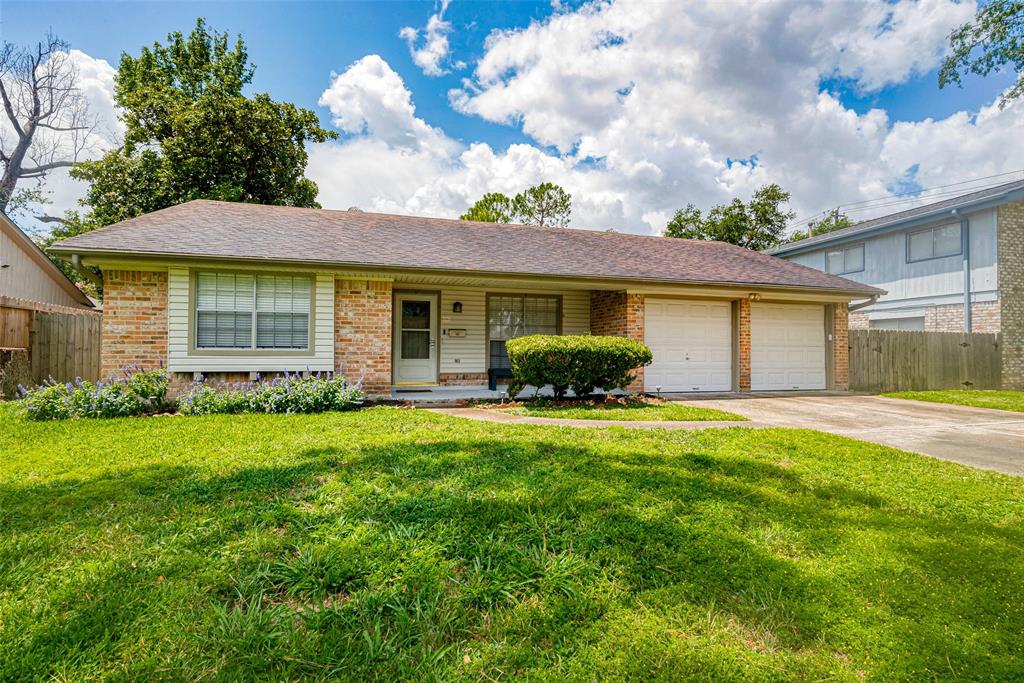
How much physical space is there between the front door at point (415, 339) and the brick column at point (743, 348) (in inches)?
302

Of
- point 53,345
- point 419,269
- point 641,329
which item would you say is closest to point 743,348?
point 641,329

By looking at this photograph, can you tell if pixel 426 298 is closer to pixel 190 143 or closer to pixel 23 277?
pixel 23 277

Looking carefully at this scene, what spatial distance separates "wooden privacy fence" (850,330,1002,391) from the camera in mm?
13086

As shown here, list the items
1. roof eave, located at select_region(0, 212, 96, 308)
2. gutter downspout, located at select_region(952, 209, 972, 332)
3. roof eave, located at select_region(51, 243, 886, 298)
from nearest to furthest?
roof eave, located at select_region(51, 243, 886, 298) < roof eave, located at select_region(0, 212, 96, 308) < gutter downspout, located at select_region(952, 209, 972, 332)

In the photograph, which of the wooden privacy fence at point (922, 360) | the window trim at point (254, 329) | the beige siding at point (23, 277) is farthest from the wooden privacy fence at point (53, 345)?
the wooden privacy fence at point (922, 360)

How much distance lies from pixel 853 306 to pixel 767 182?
2191 cm

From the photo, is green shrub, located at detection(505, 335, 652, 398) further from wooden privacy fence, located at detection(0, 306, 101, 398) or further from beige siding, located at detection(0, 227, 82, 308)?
beige siding, located at detection(0, 227, 82, 308)

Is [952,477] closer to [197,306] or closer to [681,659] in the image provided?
[681,659]

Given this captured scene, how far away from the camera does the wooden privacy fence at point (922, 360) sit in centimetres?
1309

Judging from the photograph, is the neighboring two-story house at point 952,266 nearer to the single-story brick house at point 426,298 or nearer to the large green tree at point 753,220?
the single-story brick house at point 426,298

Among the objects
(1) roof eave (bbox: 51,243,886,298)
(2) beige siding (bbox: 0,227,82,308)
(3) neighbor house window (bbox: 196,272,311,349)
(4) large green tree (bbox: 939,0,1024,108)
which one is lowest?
(3) neighbor house window (bbox: 196,272,311,349)

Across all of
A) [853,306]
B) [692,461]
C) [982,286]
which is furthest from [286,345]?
[982,286]

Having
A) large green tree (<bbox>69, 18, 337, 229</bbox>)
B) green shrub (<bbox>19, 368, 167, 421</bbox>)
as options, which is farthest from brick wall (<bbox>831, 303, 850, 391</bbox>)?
large green tree (<bbox>69, 18, 337, 229</bbox>)

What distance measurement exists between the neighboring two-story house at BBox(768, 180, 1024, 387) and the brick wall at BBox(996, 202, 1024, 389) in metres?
0.03
